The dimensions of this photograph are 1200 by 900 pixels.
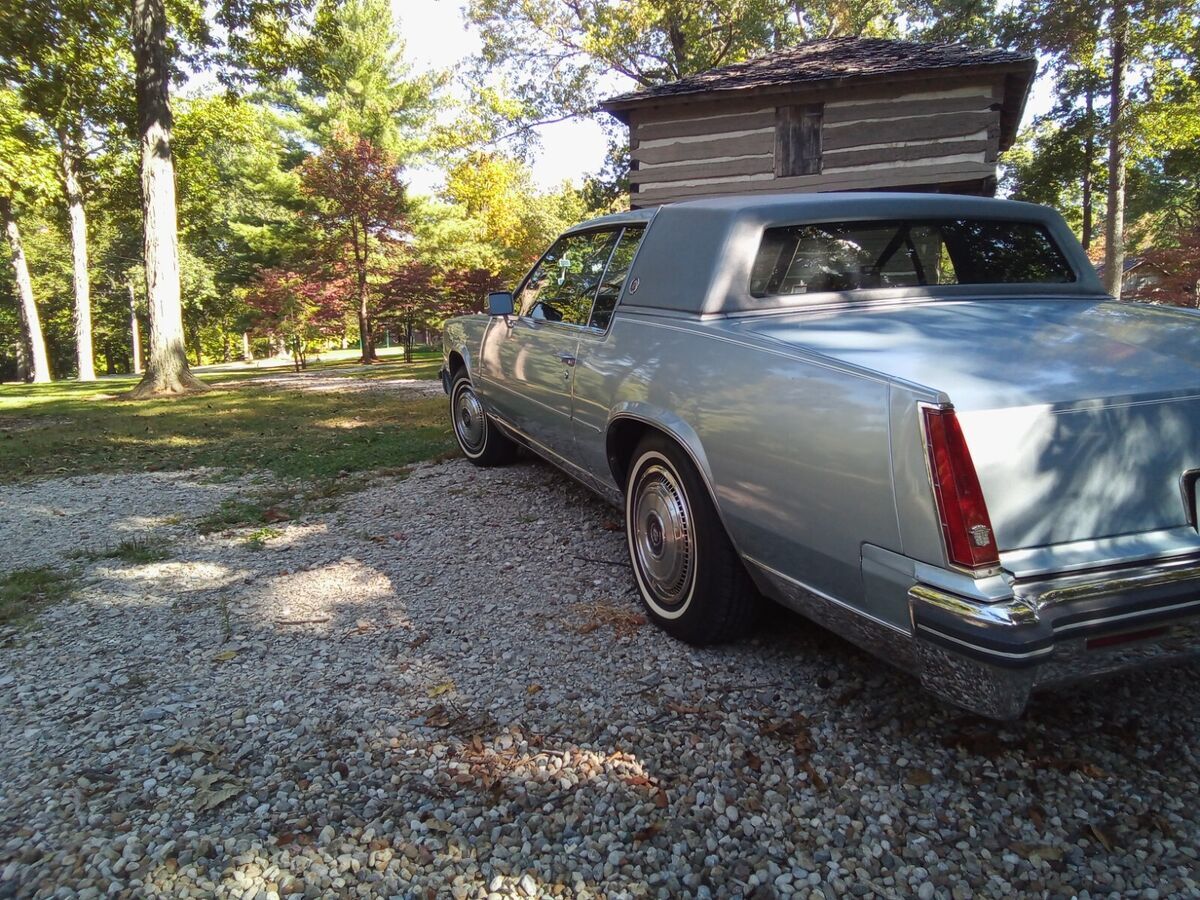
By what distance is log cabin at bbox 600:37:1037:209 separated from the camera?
379 inches

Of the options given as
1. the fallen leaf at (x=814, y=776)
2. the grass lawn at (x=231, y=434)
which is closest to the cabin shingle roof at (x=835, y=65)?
the grass lawn at (x=231, y=434)

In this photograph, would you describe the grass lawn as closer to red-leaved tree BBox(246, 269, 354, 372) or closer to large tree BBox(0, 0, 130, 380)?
large tree BBox(0, 0, 130, 380)

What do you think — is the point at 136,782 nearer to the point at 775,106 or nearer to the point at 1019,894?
the point at 1019,894

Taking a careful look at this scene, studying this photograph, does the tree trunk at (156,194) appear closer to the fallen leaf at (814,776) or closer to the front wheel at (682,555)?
the front wheel at (682,555)

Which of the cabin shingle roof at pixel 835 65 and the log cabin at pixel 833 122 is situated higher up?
the cabin shingle roof at pixel 835 65

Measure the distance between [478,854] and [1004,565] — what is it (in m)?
1.45

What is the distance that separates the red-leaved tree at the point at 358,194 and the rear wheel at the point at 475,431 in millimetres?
15950

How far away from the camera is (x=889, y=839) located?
176 cm

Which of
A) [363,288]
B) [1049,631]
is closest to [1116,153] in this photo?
[363,288]

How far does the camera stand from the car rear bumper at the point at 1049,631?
5.21 feet

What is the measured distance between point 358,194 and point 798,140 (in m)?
13.4

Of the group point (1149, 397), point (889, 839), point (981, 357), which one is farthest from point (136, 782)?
point (1149, 397)

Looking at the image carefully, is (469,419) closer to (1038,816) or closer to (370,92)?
(1038,816)

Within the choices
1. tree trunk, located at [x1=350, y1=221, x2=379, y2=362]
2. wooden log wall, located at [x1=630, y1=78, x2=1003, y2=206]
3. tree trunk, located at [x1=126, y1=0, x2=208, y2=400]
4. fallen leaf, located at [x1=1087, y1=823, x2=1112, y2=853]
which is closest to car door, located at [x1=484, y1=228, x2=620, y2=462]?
fallen leaf, located at [x1=1087, y1=823, x2=1112, y2=853]
